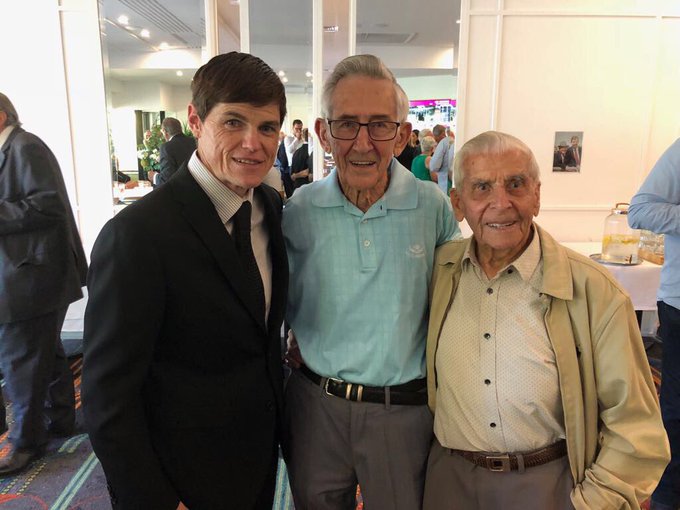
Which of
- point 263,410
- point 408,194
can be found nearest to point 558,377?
point 408,194

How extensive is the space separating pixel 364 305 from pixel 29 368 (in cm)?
206

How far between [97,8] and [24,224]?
115 inches

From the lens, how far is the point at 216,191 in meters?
1.25

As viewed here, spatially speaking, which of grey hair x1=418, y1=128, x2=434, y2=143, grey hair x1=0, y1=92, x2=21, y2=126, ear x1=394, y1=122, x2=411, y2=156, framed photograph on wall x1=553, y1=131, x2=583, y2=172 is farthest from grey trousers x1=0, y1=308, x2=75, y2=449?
framed photograph on wall x1=553, y1=131, x2=583, y2=172

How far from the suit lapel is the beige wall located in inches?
156

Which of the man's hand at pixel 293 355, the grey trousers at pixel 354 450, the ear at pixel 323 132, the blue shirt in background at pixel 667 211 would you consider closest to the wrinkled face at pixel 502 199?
the ear at pixel 323 132

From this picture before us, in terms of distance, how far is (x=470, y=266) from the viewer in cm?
139

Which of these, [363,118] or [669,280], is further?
[669,280]

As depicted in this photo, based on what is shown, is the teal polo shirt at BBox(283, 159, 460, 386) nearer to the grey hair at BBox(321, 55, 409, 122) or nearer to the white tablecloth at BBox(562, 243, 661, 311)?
the grey hair at BBox(321, 55, 409, 122)

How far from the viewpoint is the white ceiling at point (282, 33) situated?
471cm

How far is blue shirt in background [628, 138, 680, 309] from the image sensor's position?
6.66 ft

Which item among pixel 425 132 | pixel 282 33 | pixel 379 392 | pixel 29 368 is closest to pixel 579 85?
pixel 425 132

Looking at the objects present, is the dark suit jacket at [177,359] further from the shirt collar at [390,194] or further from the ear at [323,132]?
the ear at [323,132]

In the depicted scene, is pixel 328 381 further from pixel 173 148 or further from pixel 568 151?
pixel 568 151
